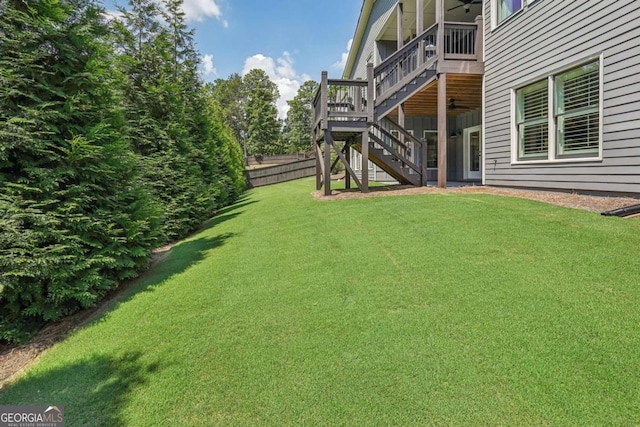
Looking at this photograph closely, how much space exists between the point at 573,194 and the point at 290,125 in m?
44.6

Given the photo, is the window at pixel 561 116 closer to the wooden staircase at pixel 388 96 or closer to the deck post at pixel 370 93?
the wooden staircase at pixel 388 96

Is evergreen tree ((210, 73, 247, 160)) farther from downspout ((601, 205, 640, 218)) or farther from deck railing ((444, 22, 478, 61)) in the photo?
downspout ((601, 205, 640, 218))

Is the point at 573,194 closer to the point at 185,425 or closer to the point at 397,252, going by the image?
the point at 397,252

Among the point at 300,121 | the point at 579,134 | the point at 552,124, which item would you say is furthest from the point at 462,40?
the point at 300,121

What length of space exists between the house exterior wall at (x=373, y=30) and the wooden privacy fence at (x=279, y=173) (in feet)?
20.9

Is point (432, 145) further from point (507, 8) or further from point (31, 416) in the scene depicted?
point (31, 416)

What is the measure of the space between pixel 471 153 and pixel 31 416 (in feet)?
41.6

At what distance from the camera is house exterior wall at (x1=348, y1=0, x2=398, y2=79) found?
12.5 meters

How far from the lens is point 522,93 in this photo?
7.43 metres

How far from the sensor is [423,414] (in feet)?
5.83

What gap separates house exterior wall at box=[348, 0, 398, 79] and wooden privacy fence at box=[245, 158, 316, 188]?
6382 millimetres

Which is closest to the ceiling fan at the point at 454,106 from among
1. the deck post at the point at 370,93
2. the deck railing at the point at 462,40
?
the deck railing at the point at 462,40

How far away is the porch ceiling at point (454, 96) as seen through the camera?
9.08 meters

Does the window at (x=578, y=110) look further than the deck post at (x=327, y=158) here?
No
